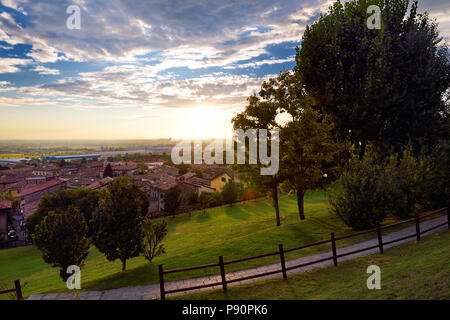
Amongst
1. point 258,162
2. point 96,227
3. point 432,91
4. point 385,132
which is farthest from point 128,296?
point 432,91

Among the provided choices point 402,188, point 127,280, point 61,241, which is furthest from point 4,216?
point 402,188

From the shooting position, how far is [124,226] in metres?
14.9

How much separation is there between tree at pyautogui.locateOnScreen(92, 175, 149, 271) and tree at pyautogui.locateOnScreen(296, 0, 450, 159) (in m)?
17.0

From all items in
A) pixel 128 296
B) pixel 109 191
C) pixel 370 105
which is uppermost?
pixel 370 105

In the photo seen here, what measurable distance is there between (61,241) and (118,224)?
Result: 2959 millimetres

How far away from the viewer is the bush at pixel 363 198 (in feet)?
54.7

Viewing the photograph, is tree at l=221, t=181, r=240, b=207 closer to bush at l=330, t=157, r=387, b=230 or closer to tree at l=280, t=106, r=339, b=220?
tree at l=280, t=106, r=339, b=220

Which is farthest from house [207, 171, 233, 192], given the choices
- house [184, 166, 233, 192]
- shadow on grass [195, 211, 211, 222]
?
shadow on grass [195, 211, 211, 222]

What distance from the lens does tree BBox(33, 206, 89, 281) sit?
1432 centimetres

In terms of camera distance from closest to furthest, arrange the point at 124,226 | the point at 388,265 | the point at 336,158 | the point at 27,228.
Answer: the point at 388,265
the point at 124,226
the point at 336,158
the point at 27,228
